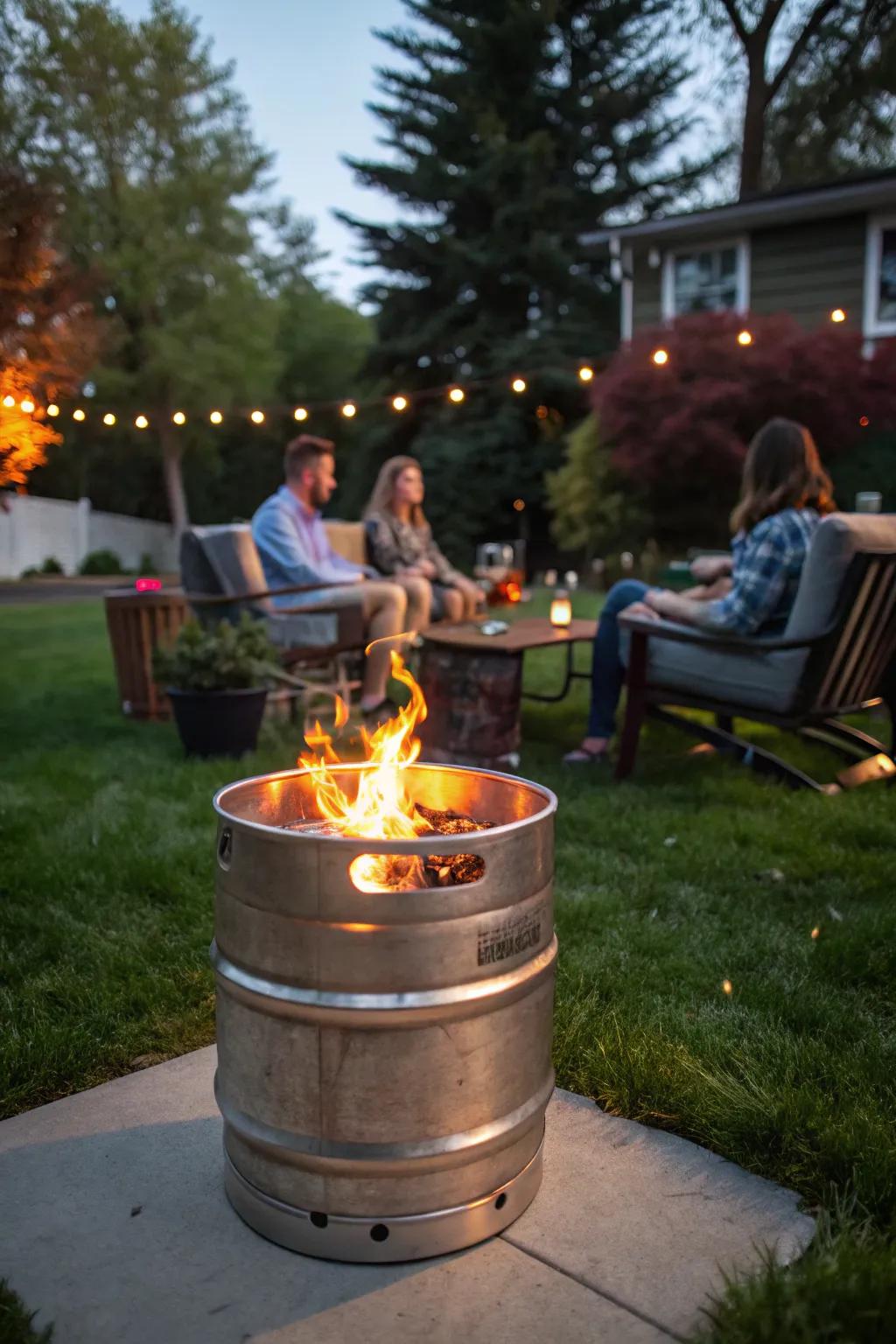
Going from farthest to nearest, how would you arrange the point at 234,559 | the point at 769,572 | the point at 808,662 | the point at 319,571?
the point at 319,571 < the point at 234,559 < the point at 769,572 < the point at 808,662

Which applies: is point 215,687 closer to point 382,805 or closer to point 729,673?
point 729,673

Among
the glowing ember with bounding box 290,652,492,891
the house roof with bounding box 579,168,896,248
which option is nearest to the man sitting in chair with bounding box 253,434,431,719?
the glowing ember with bounding box 290,652,492,891

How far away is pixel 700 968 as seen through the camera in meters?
2.67

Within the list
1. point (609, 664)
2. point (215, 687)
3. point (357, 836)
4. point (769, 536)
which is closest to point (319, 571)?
point (215, 687)

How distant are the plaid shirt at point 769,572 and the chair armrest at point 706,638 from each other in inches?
2.7

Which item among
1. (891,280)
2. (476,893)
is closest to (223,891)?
(476,893)

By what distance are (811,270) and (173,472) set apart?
1604 cm

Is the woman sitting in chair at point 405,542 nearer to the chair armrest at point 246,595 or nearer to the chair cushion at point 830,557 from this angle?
the chair armrest at point 246,595

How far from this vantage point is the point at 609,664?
497 centimetres

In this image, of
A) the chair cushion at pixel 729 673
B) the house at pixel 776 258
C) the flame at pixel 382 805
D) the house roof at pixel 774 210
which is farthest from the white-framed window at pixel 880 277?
the flame at pixel 382 805

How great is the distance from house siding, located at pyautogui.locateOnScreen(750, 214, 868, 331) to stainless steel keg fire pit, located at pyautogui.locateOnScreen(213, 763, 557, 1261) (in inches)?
558

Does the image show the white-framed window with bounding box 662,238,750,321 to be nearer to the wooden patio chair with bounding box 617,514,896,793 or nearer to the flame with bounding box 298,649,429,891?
the wooden patio chair with bounding box 617,514,896,793

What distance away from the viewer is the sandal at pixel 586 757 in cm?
491

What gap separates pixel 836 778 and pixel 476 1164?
315 cm
